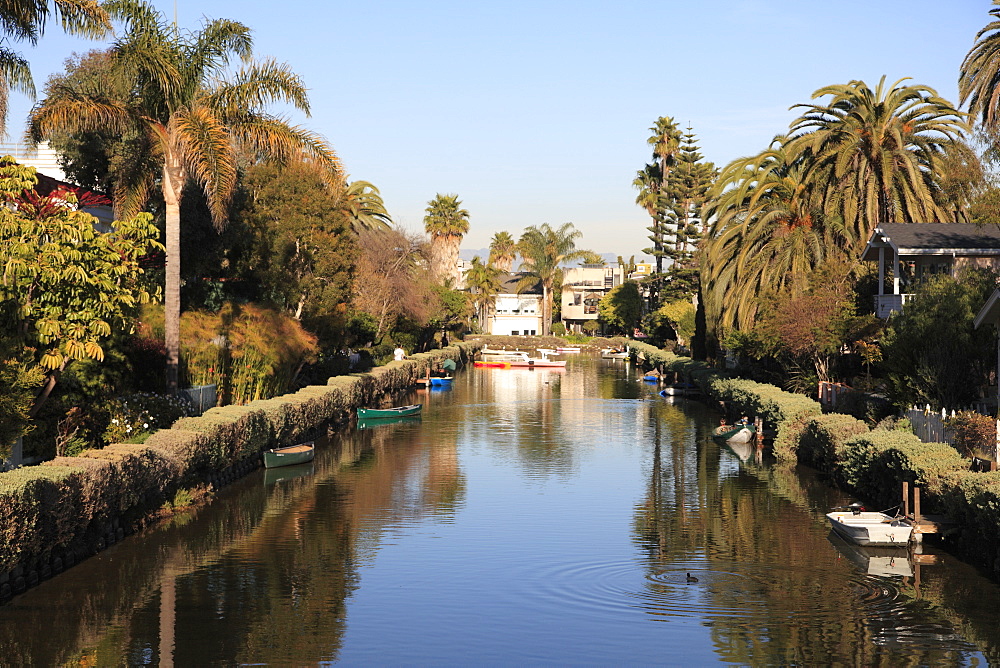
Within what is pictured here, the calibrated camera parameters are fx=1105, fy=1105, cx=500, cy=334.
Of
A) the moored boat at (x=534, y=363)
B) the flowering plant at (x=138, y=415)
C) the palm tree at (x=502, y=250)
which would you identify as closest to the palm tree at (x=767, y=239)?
the flowering plant at (x=138, y=415)

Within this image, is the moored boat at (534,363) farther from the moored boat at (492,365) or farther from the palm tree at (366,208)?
the palm tree at (366,208)

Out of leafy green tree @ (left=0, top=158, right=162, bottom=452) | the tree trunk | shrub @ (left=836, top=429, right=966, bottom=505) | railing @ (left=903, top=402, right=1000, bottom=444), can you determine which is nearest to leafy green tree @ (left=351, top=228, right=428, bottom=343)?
the tree trunk


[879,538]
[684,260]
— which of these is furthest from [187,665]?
[684,260]

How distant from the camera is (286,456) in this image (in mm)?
37562

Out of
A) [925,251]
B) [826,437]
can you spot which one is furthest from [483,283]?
[826,437]

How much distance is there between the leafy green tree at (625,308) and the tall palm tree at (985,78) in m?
107

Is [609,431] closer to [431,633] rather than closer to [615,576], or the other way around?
[615,576]

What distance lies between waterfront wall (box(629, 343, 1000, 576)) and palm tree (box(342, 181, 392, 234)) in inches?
1512

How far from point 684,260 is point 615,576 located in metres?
87.4

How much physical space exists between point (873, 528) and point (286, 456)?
2032 cm

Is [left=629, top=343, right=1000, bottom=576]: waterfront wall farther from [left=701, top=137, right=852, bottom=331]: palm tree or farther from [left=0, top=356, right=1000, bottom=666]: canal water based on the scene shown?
[left=701, top=137, right=852, bottom=331]: palm tree

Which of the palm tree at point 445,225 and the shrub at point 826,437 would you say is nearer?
the shrub at point 826,437

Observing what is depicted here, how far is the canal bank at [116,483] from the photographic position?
19375mm

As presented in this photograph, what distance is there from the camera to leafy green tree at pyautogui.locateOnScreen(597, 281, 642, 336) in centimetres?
14200
